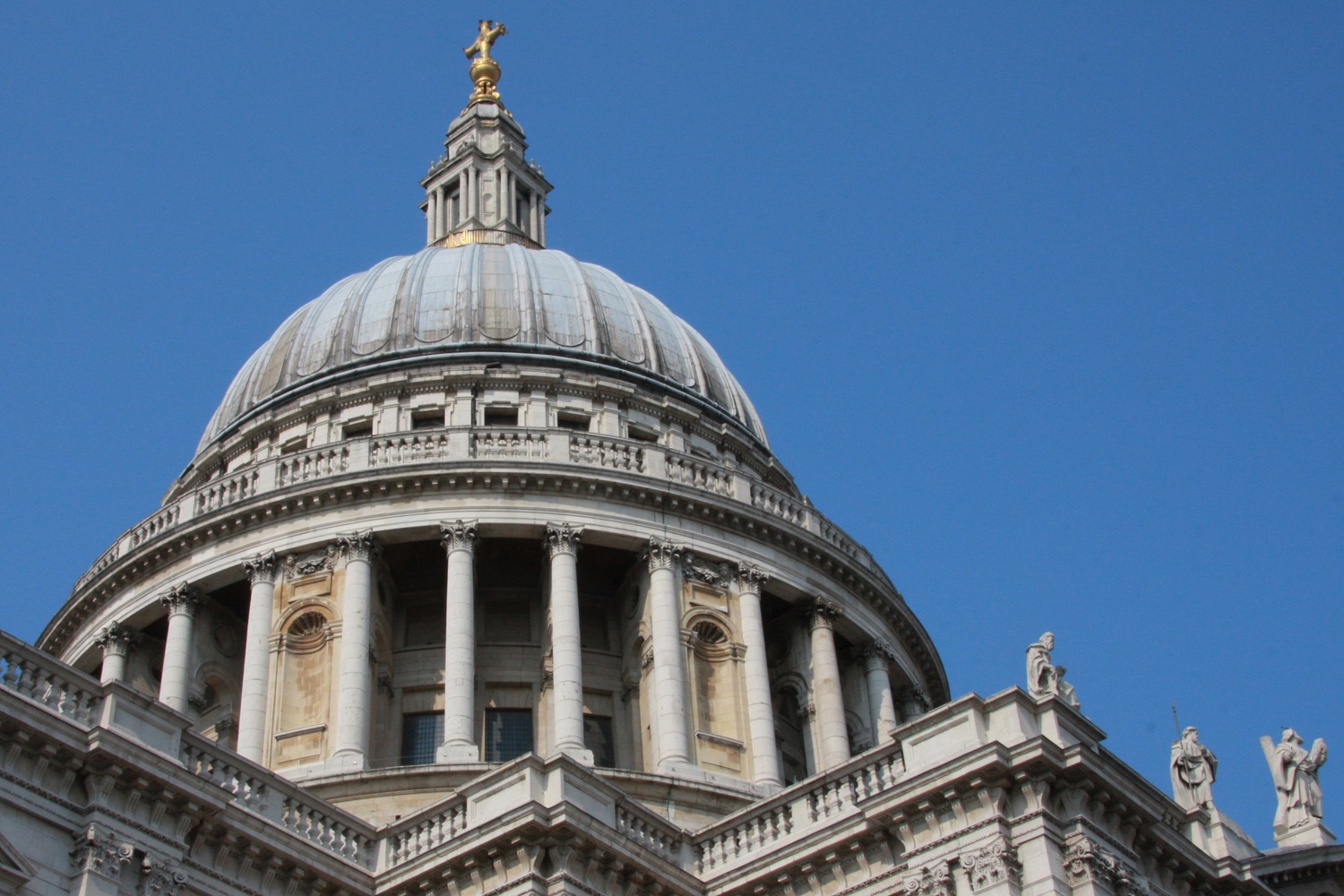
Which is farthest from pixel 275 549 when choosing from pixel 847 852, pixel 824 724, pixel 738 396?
Answer: pixel 847 852

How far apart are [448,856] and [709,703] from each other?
48.6 ft

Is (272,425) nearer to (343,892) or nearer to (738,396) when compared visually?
(738,396)

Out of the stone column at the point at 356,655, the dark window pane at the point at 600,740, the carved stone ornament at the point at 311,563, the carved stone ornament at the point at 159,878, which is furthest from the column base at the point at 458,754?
the carved stone ornament at the point at 159,878

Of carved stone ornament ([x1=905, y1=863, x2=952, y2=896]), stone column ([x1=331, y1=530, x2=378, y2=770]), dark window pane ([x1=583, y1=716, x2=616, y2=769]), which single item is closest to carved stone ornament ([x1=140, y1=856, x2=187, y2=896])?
carved stone ornament ([x1=905, y1=863, x2=952, y2=896])

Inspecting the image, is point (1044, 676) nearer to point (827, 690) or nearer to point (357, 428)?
point (827, 690)

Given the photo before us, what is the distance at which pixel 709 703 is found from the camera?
127 ft

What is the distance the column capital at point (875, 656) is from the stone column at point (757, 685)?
3420mm

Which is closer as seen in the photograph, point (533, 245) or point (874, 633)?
point (874, 633)

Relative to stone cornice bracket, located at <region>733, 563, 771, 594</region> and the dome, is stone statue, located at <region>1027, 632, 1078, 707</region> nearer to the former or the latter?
stone cornice bracket, located at <region>733, 563, 771, 594</region>

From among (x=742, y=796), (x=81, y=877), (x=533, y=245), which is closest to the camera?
(x=81, y=877)

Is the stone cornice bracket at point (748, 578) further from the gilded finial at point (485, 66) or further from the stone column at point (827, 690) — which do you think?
the gilded finial at point (485, 66)

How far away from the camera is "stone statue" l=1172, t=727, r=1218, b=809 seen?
28.7 metres

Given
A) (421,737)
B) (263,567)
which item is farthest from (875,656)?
(263,567)

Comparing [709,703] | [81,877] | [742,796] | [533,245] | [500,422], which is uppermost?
[533,245]
